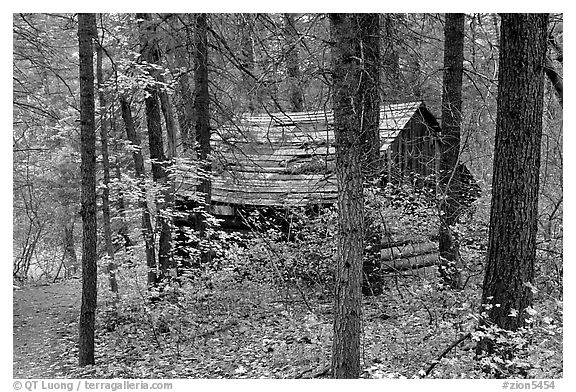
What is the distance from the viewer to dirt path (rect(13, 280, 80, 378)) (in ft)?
26.7

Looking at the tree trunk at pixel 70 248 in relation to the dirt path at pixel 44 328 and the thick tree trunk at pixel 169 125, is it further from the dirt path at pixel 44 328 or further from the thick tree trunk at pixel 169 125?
the thick tree trunk at pixel 169 125

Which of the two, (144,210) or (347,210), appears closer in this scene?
(347,210)

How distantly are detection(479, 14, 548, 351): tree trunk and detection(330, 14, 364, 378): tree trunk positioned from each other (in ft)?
4.76

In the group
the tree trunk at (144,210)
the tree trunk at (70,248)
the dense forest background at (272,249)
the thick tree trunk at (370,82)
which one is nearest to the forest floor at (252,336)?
the dense forest background at (272,249)

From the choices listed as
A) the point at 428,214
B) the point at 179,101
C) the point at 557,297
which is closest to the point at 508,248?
the point at 557,297

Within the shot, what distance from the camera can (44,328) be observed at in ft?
34.3

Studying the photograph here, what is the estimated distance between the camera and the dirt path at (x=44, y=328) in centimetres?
813

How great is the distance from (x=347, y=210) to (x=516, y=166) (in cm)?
175

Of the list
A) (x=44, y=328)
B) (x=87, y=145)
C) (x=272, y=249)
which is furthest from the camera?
(x=44, y=328)

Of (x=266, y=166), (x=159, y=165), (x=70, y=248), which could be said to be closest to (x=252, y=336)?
(x=159, y=165)

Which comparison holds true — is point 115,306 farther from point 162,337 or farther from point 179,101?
point 179,101

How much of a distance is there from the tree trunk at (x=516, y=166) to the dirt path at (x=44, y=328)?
18.7ft

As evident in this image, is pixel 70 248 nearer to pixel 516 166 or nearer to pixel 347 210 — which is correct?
pixel 347 210

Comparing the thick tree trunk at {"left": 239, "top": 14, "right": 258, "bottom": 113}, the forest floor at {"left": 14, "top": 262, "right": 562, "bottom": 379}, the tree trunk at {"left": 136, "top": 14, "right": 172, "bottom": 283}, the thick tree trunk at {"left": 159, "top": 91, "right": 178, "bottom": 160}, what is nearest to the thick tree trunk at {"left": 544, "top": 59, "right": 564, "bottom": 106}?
the forest floor at {"left": 14, "top": 262, "right": 562, "bottom": 379}
